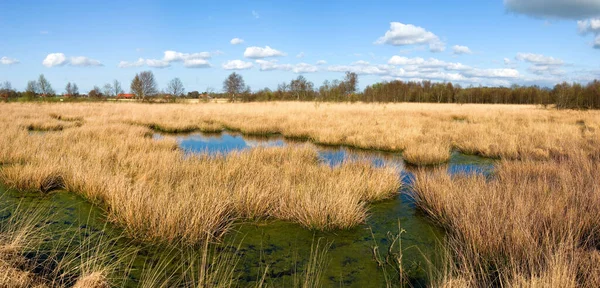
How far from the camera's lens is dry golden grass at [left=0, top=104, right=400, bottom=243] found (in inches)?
148

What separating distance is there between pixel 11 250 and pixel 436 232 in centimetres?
448

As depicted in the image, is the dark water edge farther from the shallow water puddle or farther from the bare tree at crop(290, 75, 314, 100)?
the bare tree at crop(290, 75, 314, 100)

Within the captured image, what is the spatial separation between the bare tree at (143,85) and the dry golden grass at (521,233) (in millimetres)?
52736

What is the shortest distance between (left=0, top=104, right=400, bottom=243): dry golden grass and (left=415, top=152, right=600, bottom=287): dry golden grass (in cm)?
121

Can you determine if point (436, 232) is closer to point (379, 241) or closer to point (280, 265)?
point (379, 241)

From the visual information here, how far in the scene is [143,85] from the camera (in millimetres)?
50375

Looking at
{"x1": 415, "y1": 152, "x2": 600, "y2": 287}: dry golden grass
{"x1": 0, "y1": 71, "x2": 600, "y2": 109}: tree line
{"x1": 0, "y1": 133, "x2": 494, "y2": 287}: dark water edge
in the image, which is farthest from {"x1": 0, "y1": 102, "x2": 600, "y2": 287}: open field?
{"x1": 0, "y1": 71, "x2": 600, "y2": 109}: tree line

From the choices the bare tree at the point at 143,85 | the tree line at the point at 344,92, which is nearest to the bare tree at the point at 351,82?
the tree line at the point at 344,92

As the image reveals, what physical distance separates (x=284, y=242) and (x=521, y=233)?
2.44m

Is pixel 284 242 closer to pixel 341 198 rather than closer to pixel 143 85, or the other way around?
pixel 341 198

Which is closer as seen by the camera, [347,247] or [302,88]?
[347,247]

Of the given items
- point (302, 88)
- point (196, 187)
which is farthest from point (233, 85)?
point (196, 187)

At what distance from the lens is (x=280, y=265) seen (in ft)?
10.7

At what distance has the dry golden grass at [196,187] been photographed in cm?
377
